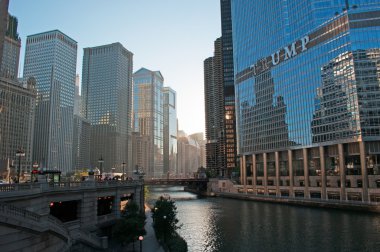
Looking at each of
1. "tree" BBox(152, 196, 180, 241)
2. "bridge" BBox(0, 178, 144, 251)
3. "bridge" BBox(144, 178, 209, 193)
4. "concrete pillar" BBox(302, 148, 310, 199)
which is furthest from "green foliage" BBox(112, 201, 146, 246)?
"bridge" BBox(144, 178, 209, 193)

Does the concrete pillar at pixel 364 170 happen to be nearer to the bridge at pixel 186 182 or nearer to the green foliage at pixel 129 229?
the green foliage at pixel 129 229

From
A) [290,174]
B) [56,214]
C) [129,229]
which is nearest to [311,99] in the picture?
[290,174]

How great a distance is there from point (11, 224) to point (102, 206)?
2644cm

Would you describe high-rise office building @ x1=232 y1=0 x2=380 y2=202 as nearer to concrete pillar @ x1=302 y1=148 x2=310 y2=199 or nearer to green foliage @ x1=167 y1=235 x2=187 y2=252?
concrete pillar @ x1=302 y1=148 x2=310 y2=199

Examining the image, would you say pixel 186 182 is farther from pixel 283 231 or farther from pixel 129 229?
pixel 129 229

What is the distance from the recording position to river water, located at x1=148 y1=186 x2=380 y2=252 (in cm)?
4678

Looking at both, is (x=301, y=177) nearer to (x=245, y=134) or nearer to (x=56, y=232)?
(x=245, y=134)

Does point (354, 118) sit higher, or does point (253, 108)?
point (253, 108)

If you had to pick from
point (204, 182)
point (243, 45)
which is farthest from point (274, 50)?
point (204, 182)

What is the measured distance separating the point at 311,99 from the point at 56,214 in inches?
3731

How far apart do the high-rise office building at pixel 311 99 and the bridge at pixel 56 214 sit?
6910 cm

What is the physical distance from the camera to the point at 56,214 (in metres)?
38.1

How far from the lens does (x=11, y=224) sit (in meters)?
22.5

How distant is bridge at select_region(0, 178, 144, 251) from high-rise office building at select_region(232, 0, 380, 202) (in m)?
69.1
